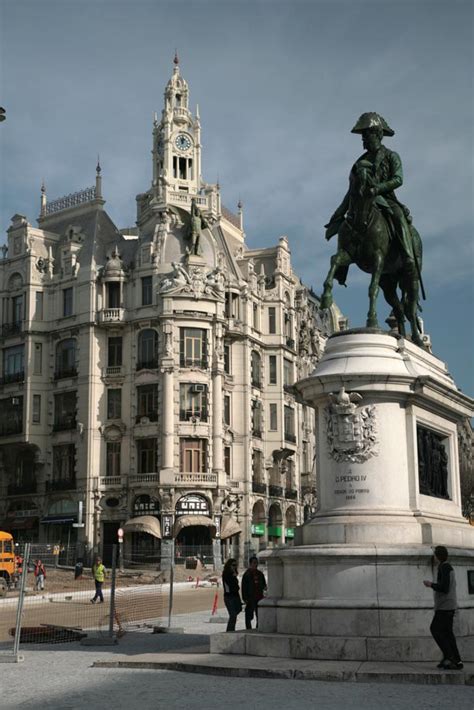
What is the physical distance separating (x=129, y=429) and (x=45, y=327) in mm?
10451

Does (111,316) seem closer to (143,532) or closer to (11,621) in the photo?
(143,532)

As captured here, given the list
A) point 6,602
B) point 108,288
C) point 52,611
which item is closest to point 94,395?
point 108,288

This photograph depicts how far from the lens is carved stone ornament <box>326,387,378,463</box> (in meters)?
15.8

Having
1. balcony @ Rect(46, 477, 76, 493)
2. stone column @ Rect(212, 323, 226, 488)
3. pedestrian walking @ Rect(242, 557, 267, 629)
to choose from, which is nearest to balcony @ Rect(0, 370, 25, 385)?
balcony @ Rect(46, 477, 76, 493)

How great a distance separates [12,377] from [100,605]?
38885 millimetres

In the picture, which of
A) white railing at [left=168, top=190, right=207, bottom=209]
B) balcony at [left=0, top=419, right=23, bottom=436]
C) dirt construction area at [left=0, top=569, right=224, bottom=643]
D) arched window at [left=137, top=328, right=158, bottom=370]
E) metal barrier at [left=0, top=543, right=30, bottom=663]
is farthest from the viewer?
white railing at [left=168, top=190, right=207, bottom=209]

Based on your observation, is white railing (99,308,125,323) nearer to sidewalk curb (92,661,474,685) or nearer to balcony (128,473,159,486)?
balcony (128,473,159,486)

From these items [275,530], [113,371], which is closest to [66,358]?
[113,371]

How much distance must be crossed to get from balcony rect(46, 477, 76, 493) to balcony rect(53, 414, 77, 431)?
3.52 m

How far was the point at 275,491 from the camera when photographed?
72.6 meters

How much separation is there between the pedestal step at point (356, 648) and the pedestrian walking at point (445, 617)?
0.80m

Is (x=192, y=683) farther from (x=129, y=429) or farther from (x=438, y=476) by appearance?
(x=129, y=429)

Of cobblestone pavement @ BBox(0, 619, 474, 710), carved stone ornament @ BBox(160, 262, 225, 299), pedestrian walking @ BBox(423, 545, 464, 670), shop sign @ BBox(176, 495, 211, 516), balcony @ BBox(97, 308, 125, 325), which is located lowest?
cobblestone pavement @ BBox(0, 619, 474, 710)

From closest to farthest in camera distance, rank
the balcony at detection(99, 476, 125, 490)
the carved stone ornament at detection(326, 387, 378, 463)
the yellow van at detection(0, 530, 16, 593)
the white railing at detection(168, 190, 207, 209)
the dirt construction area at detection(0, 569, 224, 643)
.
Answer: the carved stone ornament at detection(326, 387, 378, 463) → the dirt construction area at detection(0, 569, 224, 643) → the yellow van at detection(0, 530, 16, 593) → the balcony at detection(99, 476, 125, 490) → the white railing at detection(168, 190, 207, 209)
